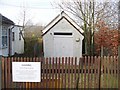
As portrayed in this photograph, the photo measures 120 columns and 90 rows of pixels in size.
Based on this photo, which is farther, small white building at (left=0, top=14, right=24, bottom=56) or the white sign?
small white building at (left=0, top=14, right=24, bottom=56)

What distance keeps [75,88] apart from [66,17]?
23.2 feet

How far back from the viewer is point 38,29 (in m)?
14.4

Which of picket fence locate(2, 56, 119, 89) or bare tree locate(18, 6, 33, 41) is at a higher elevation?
bare tree locate(18, 6, 33, 41)

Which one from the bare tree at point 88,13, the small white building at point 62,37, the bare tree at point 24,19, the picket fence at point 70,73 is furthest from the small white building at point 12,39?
the picket fence at point 70,73

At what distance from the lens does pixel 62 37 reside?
1216 cm

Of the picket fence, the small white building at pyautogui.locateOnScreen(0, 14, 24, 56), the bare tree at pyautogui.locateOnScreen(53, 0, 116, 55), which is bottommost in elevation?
the picket fence

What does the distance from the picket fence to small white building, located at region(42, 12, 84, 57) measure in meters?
6.64

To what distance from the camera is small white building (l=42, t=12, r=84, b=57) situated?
1180 centimetres

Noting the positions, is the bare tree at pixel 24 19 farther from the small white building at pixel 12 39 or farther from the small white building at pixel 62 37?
the small white building at pixel 62 37

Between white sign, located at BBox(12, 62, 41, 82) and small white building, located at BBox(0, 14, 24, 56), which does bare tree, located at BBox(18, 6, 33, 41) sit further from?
white sign, located at BBox(12, 62, 41, 82)

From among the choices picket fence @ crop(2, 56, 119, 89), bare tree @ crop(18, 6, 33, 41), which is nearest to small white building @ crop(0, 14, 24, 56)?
bare tree @ crop(18, 6, 33, 41)

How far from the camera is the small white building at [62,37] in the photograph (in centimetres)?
1180

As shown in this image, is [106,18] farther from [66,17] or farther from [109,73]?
[109,73]

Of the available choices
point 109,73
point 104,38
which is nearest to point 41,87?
point 109,73
